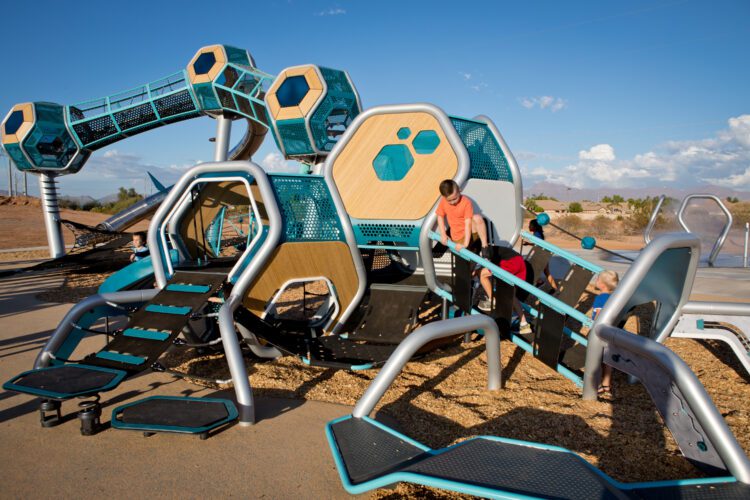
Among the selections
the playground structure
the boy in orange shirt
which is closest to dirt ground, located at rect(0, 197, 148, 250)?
the playground structure

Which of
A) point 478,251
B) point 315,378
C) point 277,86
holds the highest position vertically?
point 277,86

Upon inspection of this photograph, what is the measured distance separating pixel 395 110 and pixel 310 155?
11141mm

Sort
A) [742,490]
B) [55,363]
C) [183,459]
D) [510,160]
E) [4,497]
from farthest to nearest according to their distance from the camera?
[510,160] < [55,363] < [183,459] < [4,497] < [742,490]

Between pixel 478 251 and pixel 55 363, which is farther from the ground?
pixel 478 251

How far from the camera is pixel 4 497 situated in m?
2.86

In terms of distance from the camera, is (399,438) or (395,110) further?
(395,110)

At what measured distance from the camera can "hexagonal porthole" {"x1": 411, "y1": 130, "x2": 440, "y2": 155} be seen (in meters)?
5.72

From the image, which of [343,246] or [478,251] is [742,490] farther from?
[343,246]

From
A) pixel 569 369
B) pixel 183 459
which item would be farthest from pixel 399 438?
pixel 569 369

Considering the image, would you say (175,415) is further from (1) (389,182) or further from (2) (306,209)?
(1) (389,182)

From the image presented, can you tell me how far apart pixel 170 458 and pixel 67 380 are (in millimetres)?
1258

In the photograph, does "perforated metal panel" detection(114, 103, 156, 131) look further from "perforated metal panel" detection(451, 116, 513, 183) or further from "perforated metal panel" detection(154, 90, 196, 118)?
"perforated metal panel" detection(451, 116, 513, 183)

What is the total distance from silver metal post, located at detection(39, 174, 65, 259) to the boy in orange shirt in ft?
53.1

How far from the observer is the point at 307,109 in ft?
50.0
